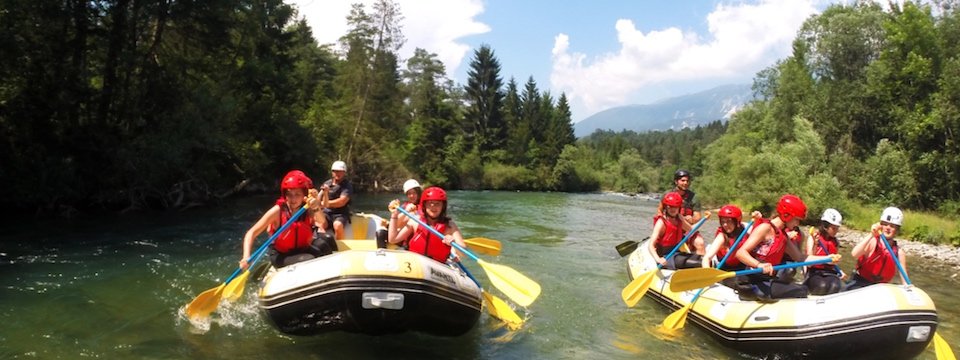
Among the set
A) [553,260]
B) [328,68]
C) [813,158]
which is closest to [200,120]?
[553,260]

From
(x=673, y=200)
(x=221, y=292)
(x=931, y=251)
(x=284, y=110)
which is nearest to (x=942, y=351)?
(x=673, y=200)

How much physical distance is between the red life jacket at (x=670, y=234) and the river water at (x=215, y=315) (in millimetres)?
869

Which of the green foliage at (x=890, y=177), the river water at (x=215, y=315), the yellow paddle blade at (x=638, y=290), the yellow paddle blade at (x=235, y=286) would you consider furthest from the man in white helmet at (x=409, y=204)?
the green foliage at (x=890, y=177)

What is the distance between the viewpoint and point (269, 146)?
84.4 ft

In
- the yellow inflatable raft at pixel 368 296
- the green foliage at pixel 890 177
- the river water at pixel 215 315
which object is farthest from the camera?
the green foliage at pixel 890 177

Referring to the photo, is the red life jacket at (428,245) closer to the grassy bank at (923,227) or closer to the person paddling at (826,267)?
the person paddling at (826,267)

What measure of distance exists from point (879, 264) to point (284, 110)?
24673 mm

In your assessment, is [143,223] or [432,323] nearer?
[432,323]

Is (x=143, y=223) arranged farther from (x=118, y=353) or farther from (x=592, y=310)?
(x=592, y=310)

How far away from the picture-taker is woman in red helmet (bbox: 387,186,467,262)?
5973 mm

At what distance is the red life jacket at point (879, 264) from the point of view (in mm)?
5797

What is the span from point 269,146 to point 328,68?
712 inches

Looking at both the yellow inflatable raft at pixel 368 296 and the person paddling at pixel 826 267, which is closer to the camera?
the yellow inflatable raft at pixel 368 296

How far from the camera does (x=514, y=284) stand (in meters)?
5.98
